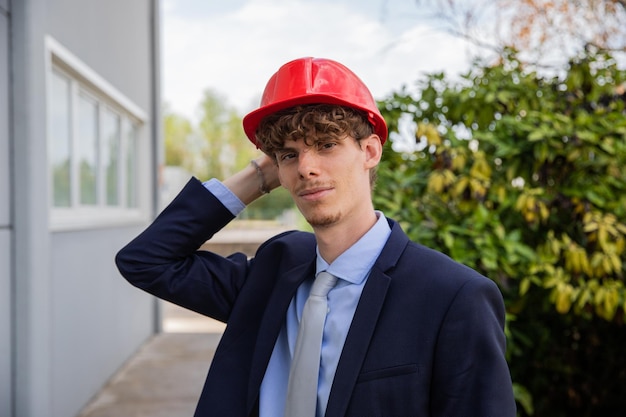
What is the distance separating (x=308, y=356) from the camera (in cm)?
138

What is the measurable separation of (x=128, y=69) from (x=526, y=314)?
5.00 m

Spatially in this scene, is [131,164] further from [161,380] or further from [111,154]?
[161,380]

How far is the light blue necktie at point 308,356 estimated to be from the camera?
1364mm

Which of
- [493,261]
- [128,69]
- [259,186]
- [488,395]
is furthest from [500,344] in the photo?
[128,69]

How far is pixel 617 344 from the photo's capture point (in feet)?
12.0

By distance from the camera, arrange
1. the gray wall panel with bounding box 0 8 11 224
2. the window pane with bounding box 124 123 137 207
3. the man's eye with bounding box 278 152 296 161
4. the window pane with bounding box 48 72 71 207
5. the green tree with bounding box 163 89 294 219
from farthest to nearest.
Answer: the green tree with bounding box 163 89 294 219, the window pane with bounding box 124 123 137 207, the window pane with bounding box 48 72 71 207, the gray wall panel with bounding box 0 8 11 224, the man's eye with bounding box 278 152 296 161

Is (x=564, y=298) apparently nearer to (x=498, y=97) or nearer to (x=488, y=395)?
(x=498, y=97)

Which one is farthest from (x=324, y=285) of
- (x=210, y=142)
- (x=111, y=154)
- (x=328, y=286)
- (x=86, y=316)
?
(x=210, y=142)

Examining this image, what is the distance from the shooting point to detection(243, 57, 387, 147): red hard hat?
4.63 feet

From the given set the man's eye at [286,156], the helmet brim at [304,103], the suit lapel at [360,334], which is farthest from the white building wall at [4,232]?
the suit lapel at [360,334]

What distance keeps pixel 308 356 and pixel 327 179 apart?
0.38 m

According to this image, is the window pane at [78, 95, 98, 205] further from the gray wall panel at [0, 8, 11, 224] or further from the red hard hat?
the red hard hat

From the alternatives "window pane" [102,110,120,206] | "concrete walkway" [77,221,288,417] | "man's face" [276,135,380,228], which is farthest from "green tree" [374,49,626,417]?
"window pane" [102,110,120,206]

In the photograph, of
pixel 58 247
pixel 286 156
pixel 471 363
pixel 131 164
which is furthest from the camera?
pixel 131 164
